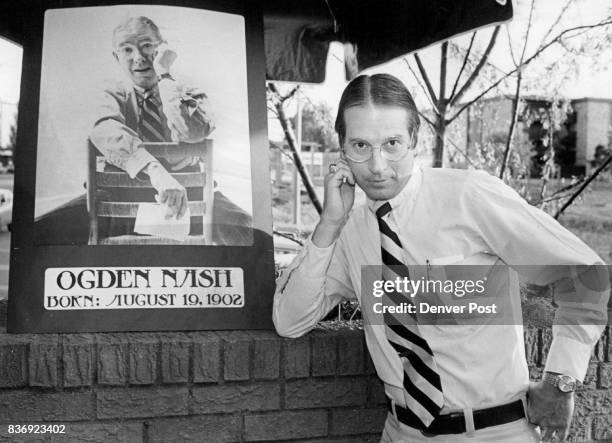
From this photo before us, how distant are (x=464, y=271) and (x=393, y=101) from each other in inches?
21.6

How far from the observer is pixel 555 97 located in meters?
4.73

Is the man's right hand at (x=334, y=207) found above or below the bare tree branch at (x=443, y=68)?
below

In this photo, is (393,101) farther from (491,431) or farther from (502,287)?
Result: (491,431)

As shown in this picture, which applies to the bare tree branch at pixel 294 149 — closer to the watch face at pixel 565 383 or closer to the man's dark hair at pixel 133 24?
the man's dark hair at pixel 133 24

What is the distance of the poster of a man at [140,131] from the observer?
8.80 ft

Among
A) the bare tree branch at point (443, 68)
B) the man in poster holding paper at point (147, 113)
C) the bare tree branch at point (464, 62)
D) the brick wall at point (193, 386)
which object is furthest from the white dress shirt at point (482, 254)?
the bare tree branch at point (443, 68)

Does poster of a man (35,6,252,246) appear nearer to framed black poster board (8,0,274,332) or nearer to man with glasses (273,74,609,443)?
framed black poster board (8,0,274,332)

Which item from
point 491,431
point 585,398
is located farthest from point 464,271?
point 585,398

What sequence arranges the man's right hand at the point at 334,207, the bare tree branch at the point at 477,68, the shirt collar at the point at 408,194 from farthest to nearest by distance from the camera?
1. the bare tree branch at the point at 477,68
2. the man's right hand at the point at 334,207
3. the shirt collar at the point at 408,194

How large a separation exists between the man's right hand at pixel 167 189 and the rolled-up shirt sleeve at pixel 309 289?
0.53 meters

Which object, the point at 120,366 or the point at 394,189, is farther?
the point at 120,366

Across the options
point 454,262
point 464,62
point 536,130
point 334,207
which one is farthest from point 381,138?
point 536,130

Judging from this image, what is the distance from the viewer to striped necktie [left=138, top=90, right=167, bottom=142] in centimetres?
275

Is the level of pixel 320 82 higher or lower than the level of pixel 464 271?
higher
